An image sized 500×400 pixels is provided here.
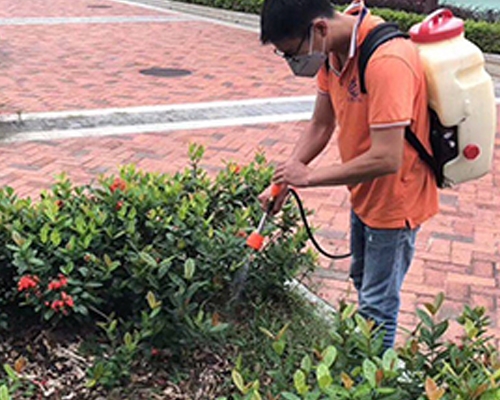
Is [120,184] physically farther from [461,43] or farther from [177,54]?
[177,54]

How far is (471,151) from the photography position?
6.61 feet

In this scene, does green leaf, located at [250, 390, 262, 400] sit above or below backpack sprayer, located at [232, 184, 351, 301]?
above

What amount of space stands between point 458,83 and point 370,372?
86 centimetres

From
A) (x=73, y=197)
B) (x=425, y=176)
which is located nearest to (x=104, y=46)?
(x=73, y=197)

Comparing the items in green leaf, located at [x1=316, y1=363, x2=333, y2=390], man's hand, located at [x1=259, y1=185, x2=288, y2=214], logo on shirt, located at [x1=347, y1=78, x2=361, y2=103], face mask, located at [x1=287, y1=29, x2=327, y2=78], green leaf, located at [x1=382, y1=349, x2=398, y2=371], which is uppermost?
face mask, located at [x1=287, y1=29, x2=327, y2=78]

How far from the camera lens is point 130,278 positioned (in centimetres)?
269

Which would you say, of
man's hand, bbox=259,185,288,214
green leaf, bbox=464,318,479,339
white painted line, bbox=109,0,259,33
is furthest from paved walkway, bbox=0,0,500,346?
green leaf, bbox=464,318,479,339

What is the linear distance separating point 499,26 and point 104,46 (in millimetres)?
6217

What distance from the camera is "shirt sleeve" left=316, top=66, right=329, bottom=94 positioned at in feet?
7.37

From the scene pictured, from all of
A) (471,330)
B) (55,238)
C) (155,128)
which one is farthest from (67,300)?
(155,128)

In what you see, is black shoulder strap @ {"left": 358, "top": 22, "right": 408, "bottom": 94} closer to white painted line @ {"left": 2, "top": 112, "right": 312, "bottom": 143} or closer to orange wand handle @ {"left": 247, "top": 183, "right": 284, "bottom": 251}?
orange wand handle @ {"left": 247, "top": 183, "right": 284, "bottom": 251}

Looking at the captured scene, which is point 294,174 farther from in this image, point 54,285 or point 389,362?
point 54,285

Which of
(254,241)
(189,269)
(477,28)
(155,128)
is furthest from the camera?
(477,28)

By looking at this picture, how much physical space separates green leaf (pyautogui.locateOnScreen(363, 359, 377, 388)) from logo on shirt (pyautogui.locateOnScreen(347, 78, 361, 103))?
795mm
